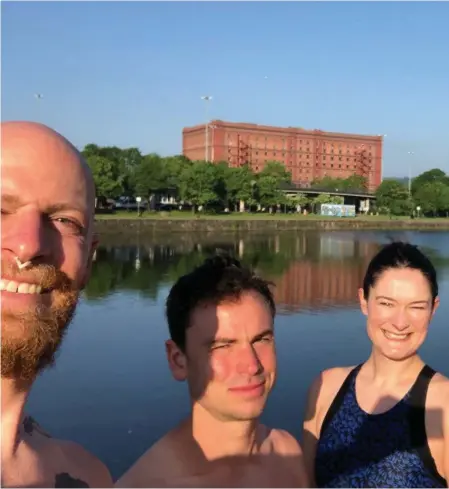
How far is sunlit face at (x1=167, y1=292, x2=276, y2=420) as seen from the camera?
144 cm

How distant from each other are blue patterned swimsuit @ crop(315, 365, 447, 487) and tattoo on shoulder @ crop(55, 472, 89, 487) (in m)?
1.14

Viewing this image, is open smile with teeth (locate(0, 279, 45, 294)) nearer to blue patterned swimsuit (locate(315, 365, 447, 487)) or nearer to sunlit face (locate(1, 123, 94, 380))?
sunlit face (locate(1, 123, 94, 380))

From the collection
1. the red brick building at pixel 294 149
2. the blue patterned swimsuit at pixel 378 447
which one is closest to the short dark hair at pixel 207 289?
the blue patterned swimsuit at pixel 378 447

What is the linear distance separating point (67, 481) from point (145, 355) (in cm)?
708

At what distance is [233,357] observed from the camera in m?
1.45

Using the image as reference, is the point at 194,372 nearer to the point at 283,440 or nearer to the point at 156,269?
the point at 283,440

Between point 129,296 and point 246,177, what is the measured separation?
34.4m

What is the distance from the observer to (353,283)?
1617 cm

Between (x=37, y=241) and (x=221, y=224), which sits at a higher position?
(x=37, y=241)

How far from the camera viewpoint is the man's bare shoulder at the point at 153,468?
4.78ft

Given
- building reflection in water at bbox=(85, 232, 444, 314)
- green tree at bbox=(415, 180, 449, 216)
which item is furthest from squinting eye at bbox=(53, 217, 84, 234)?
green tree at bbox=(415, 180, 449, 216)

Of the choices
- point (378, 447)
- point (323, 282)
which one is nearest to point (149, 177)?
point (323, 282)

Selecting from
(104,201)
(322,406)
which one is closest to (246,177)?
(104,201)

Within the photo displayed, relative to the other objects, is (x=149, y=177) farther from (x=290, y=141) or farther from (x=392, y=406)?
(x=290, y=141)
